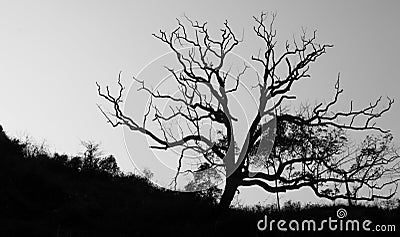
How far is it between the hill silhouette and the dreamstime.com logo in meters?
0.49

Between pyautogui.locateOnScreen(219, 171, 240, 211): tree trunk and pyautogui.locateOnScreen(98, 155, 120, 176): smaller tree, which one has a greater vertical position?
pyautogui.locateOnScreen(98, 155, 120, 176): smaller tree

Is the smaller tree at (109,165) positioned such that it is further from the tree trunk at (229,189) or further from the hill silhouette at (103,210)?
the tree trunk at (229,189)

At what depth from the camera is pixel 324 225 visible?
20.7 meters

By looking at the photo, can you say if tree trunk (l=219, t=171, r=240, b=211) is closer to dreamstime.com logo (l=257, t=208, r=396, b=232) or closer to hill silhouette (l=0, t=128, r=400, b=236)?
hill silhouette (l=0, t=128, r=400, b=236)

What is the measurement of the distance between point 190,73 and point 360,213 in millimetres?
10706

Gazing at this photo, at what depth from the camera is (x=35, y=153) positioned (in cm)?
3878

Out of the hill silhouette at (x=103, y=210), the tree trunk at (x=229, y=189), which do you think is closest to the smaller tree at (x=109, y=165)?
the hill silhouette at (x=103, y=210)

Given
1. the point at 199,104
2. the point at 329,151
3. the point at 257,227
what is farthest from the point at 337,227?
the point at 199,104

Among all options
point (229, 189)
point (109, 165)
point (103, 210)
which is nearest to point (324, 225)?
point (229, 189)

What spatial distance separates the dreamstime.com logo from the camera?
794 inches

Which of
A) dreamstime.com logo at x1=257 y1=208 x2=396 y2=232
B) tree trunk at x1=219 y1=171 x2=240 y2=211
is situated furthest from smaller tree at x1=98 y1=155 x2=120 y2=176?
dreamstime.com logo at x1=257 y1=208 x2=396 y2=232

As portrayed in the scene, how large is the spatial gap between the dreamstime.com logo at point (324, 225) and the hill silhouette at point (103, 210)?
495mm

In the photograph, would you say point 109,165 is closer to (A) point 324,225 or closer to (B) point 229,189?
(B) point 229,189

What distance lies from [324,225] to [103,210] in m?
12.8
